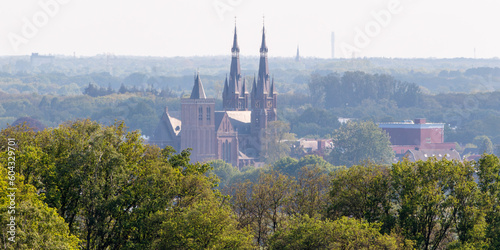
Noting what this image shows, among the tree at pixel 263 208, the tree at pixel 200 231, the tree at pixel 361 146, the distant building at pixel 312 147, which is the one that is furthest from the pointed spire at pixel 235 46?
the tree at pixel 200 231

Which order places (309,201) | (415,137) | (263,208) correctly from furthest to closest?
(415,137) → (309,201) → (263,208)

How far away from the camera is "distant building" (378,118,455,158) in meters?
174

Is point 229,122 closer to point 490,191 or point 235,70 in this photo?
point 235,70

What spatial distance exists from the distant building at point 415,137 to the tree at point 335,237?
123m

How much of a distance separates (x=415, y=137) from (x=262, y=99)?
2644cm

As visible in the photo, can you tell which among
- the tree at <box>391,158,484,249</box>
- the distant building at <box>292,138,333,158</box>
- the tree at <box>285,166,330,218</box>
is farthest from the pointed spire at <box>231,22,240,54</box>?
the tree at <box>391,158,484,249</box>

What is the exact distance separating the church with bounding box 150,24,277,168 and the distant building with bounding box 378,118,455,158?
2166cm

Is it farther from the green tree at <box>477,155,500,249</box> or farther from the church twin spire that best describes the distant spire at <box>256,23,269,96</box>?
the green tree at <box>477,155,500,249</box>

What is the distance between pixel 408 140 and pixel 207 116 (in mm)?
36376

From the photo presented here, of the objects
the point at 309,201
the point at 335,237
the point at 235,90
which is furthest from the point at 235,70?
the point at 335,237

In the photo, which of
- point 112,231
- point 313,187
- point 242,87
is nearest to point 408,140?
point 242,87

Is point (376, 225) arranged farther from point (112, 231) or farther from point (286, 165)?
point (286, 165)

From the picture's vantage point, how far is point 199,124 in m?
159

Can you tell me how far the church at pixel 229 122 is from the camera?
15825cm
